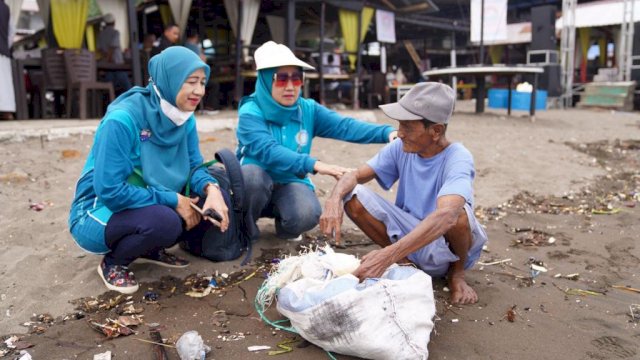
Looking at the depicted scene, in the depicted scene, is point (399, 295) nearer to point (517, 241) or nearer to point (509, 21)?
point (517, 241)

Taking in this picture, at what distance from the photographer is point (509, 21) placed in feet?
74.1

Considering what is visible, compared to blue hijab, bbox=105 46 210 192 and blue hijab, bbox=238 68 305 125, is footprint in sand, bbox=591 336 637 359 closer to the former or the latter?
blue hijab, bbox=238 68 305 125

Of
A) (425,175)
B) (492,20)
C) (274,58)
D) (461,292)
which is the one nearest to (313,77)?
(492,20)

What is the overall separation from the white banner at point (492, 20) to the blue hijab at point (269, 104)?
474 inches

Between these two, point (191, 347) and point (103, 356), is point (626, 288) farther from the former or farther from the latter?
point (103, 356)

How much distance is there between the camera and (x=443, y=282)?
9.71 feet

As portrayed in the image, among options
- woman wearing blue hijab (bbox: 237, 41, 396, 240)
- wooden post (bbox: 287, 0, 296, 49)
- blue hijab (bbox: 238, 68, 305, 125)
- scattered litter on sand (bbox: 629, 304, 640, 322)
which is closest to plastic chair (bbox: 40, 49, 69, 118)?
wooden post (bbox: 287, 0, 296, 49)

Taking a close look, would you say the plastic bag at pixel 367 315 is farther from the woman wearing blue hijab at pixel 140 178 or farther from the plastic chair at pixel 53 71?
the plastic chair at pixel 53 71

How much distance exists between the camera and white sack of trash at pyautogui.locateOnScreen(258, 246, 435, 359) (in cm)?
200

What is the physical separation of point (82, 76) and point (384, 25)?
9.74 meters

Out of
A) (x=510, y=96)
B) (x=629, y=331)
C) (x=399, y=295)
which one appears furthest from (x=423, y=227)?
(x=510, y=96)

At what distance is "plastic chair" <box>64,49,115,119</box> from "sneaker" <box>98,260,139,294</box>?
5.17 metres

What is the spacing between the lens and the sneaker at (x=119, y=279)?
280 centimetres

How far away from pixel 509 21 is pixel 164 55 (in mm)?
22668
